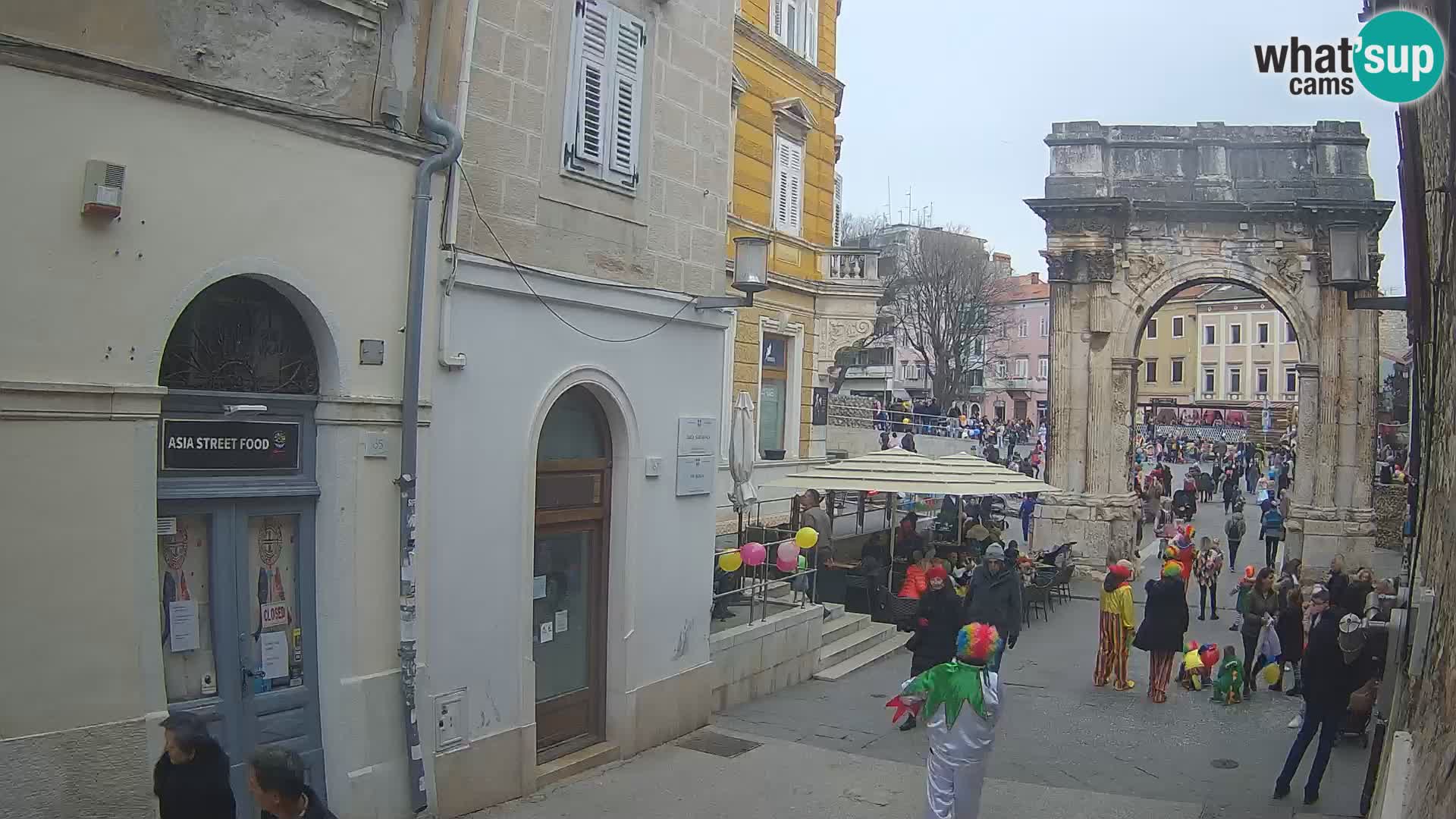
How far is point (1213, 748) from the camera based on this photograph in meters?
10.7

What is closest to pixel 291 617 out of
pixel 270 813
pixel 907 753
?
pixel 270 813

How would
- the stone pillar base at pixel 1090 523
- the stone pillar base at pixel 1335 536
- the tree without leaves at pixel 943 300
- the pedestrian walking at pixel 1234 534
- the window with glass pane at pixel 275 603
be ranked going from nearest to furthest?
the window with glass pane at pixel 275 603
the stone pillar base at pixel 1335 536
the pedestrian walking at pixel 1234 534
the stone pillar base at pixel 1090 523
the tree without leaves at pixel 943 300

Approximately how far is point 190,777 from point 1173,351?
251ft

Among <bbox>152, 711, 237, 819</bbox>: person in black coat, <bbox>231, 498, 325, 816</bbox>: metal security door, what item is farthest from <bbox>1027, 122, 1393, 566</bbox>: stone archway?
<bbox>152, 711, 237, 819</bbox>: person in black coat

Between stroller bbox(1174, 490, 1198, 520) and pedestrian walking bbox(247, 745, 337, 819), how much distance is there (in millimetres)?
30489

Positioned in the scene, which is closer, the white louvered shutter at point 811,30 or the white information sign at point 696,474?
the white information sign at point 696,474

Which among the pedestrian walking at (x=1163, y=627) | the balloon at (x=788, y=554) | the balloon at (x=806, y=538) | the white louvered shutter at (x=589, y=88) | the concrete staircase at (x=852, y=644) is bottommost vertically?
the concrete staircase at (x=852, y=644)

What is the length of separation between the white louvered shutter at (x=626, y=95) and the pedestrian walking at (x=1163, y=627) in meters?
7.36

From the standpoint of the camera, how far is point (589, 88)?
30.7 ft

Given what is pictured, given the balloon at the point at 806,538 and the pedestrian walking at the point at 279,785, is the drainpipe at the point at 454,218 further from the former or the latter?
the balloon at the point at 806,538

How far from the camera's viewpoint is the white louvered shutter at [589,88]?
9.22 metres

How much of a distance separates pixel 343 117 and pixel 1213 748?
31.0 feet

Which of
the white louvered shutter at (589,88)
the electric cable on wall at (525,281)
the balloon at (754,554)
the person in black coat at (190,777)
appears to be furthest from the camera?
the balloon at (754,554)

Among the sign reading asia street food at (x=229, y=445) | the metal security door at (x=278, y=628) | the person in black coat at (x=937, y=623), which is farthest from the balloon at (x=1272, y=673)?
the sign reading asia street food at (x=229, y=445)
